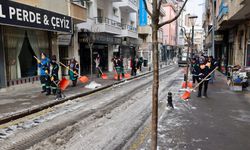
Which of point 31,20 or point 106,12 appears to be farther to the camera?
point 106,12

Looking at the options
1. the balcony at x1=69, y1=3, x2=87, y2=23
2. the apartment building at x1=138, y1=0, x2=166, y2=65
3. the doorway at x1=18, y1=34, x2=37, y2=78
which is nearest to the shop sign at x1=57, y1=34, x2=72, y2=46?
the balcony at x1=69, y1=3, x2=87, y2=23

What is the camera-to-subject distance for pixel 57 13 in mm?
12320

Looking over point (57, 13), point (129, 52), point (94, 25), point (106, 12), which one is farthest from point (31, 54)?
point (129, 52)

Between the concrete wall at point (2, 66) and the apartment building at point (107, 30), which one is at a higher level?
the apartment building at point (107, 30)

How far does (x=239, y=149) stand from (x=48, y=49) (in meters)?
12.2

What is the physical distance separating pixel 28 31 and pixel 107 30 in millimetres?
8742

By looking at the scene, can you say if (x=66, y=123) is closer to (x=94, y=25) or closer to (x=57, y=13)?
(x=57, y=13)

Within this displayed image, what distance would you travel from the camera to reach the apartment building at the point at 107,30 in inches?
728

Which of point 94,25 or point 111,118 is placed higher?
point 94,25

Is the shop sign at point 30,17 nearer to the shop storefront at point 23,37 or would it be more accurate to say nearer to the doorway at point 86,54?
the shop storefront at point 23,37

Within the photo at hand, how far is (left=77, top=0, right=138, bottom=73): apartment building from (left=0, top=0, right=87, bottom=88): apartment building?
362cm

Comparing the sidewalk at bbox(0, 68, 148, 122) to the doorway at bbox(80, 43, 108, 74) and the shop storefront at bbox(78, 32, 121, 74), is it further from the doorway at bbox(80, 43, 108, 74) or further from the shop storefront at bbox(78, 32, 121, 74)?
the doorway at bbox(80, 43, 108, 74)

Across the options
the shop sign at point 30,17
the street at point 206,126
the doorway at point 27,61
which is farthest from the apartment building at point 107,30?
the street at point 206,126

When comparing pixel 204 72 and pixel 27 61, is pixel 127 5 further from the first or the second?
pixel 204 72
